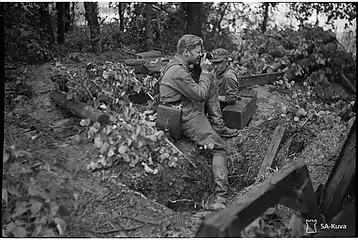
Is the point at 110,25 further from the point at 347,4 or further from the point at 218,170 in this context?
the point at 347,4

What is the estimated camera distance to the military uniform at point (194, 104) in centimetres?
395

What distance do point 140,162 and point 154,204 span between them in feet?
1.56

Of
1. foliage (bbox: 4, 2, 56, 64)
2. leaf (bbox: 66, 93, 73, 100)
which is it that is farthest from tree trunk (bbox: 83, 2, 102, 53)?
leaf (bbox: 66, 93, 73, 100)

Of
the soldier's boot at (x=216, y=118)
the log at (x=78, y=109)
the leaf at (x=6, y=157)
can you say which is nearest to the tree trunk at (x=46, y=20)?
the log at (x=78, y=109)

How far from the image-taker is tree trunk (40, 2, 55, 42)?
4152 millimetres

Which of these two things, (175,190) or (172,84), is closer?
(175,190)

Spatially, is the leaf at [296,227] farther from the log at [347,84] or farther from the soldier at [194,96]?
the log at [347,84]

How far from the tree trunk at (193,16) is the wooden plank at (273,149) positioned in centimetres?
152

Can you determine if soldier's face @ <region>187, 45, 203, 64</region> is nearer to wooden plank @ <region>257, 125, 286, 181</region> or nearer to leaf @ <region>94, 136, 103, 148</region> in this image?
leaf @ <region>94, 136, 103, 148</region>

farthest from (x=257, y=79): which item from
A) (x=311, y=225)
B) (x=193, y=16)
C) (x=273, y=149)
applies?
(x=311, y=225)

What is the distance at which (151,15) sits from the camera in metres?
4.71

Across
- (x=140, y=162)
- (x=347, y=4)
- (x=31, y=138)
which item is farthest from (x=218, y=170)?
(x=347, y=4)

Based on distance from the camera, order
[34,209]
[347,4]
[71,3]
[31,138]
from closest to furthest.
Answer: [34,209] → [31,138] → [347,4] → [71,3]

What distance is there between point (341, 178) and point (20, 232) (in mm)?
2370
